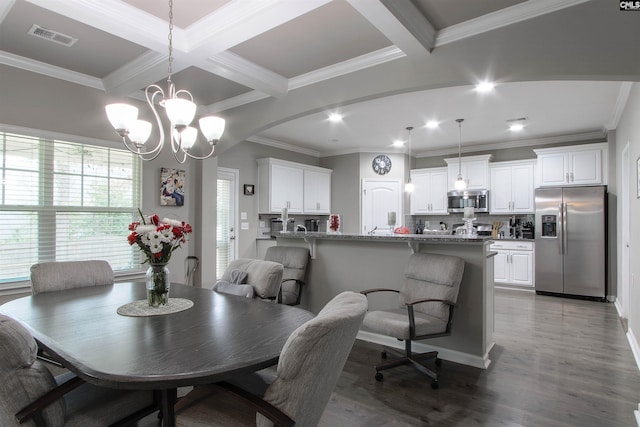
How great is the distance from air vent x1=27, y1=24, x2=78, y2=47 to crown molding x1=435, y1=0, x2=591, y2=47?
299 cm

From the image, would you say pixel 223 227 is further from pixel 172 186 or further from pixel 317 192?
pixel 317 192

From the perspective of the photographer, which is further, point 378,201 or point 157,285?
point 378,201

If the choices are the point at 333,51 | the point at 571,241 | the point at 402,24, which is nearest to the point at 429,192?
the point at 571,241

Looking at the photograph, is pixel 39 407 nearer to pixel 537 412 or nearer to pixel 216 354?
pixel 216 354

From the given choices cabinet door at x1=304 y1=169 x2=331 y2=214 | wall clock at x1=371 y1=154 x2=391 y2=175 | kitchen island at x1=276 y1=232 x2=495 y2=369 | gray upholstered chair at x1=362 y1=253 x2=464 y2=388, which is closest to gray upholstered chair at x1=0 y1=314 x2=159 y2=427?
gray upholstered chair at x1=362 y1=253 x2=464 y2=388

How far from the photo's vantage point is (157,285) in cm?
207

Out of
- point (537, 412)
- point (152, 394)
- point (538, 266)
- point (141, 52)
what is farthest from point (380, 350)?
point (538, 266)

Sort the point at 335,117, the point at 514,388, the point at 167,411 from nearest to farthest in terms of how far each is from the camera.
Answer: the point at 167,411, the point at 514,388, the point at 335,117

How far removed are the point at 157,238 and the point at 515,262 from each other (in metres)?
6.19

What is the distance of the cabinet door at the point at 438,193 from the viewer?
728cm

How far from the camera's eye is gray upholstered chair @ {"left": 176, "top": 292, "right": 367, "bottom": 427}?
4.05 feet

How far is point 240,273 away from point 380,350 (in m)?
1.63

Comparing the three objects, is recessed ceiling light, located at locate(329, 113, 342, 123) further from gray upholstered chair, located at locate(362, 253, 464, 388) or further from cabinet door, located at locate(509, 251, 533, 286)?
cabinet door, located at locate(509, 251, 533, 286)

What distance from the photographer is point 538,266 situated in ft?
19.6
